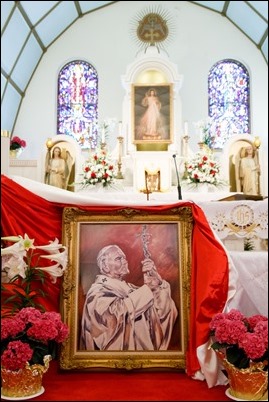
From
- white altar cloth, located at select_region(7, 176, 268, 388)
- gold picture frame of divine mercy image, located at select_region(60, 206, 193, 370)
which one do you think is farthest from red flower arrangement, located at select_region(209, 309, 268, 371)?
gold picture frame of divine mercy image, located at select_region(60, 206, 193, 370)

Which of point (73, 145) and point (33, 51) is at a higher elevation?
point (33, 51)

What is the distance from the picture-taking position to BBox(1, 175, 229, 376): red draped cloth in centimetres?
303

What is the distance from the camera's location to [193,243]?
3.24 meters

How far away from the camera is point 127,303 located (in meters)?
3.17

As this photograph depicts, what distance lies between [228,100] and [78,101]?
114 inches

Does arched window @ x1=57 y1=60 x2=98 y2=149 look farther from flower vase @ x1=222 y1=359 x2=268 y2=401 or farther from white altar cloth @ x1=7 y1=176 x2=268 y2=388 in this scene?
flower vase @ x1=222 y1=359 x2=268 y2=401

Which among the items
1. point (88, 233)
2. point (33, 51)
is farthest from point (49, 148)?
point (88, 233)

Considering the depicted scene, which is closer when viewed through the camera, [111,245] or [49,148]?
[111,245]

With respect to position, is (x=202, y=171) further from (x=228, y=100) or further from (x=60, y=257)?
(x=60, y=257)

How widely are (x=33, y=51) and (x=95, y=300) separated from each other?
22.5ft

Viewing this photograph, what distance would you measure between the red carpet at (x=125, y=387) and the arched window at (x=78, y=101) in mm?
6157

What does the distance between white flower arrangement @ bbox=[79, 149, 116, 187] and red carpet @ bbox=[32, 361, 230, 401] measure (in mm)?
3756

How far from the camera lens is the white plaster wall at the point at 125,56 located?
28.3ft

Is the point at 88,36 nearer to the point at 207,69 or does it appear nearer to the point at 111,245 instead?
the point at 207,69
